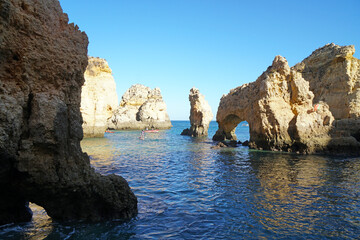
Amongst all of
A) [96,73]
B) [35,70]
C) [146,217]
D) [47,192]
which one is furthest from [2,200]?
[96,73]

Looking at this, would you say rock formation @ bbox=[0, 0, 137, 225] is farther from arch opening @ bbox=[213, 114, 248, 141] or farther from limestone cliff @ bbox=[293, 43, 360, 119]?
arch opening @ bbox=[213, 114, 248, 141]

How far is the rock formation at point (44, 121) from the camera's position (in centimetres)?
518

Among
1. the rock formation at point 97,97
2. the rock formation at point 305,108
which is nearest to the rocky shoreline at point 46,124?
the rock formation at point 305,108

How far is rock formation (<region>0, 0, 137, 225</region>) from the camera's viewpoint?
5184mm

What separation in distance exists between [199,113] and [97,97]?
69.0ft

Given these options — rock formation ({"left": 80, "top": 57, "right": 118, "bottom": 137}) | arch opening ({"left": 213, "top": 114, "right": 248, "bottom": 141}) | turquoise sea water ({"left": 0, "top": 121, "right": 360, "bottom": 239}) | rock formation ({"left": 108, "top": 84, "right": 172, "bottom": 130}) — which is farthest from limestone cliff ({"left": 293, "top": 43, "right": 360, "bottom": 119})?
rock formation ({"left": 108, "top": 84, "right": 172, "bottom": 130})

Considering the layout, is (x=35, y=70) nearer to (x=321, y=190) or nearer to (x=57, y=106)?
(x=57, y=106)

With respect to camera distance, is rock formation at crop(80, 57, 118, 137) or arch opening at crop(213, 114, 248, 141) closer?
arch opening at crop(213, 114, 248, 141)

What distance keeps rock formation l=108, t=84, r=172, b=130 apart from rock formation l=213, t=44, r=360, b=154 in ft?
189

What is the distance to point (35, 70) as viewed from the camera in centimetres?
582

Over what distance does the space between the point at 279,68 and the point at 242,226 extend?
22446 mm

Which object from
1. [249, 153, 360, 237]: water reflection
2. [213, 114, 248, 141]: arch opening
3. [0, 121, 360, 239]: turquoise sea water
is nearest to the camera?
[0, 121, 360, 239]: turquoise sea water

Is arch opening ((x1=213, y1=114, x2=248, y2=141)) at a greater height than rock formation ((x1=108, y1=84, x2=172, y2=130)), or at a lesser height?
lesser

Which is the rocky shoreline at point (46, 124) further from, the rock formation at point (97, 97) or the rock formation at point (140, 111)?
the rock formation at point (140, 111)
